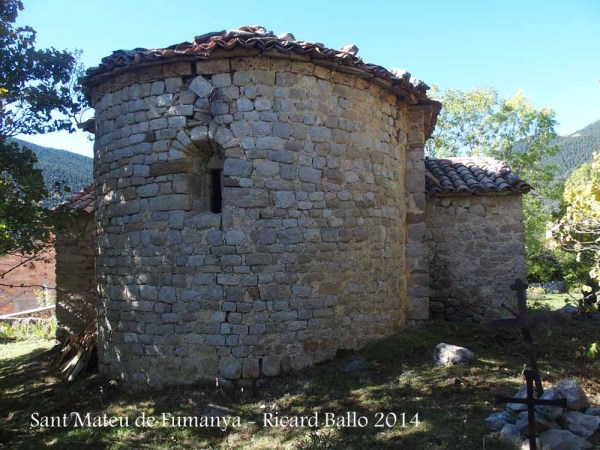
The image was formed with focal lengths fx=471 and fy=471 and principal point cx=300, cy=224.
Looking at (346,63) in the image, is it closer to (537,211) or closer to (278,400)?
(278,400)

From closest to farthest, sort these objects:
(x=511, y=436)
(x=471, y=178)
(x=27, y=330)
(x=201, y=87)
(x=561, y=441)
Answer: (x=561, y=441) → (x=511, y=436) → (x=201, y=87) → (x=471, y=178) → (x=27, y=330)

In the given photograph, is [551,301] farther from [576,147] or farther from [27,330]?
[576,147]

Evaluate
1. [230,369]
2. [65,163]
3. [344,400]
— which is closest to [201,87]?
[230,369]

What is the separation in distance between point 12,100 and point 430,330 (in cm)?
752

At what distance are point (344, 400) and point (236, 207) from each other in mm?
2685

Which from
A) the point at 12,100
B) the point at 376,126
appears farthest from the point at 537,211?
the point at 12,100

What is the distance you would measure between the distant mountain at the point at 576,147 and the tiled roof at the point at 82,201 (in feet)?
138

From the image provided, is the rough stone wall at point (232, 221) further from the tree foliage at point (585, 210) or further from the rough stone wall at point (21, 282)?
the rough stone wall at point (21, 282)

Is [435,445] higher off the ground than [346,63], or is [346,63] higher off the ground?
[346,63]

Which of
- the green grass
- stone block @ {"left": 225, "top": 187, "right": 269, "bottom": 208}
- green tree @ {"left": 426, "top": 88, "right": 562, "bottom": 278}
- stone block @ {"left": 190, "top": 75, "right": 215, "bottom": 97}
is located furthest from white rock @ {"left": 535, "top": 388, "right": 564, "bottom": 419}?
green tree @ {"left": 426, "top": 88, "right": 562, "bottom": 278}

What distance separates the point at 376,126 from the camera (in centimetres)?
733

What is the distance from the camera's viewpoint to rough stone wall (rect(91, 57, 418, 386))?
6.04 metres

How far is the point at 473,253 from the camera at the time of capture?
9.47 meters

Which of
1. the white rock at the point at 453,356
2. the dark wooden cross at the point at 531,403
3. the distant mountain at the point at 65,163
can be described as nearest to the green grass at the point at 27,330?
the white rock at the point at 453,356
